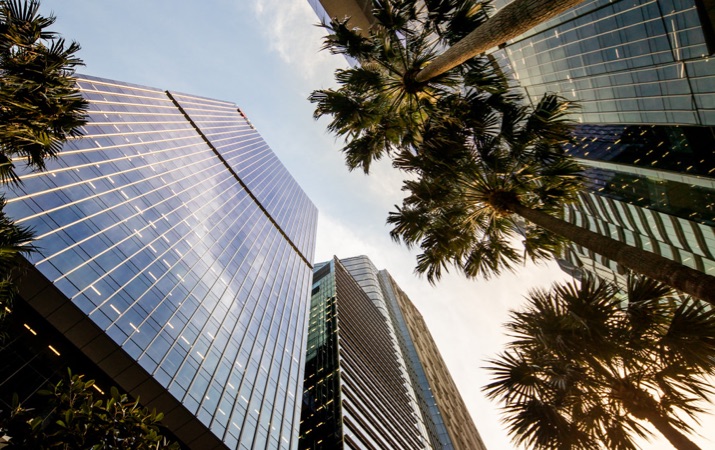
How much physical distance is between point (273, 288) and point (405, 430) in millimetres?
25983

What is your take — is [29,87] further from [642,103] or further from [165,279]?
[642,103]

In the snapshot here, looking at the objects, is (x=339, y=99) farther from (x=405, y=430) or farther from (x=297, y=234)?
(x=297, y=234)

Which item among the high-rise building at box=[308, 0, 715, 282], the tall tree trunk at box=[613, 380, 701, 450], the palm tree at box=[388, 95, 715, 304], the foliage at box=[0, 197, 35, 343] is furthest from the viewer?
the high-rise building at box=[308, 0, 715, 282]

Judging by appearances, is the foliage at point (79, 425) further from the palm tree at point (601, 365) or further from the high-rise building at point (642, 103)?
the high-rise building at point (642, 103)

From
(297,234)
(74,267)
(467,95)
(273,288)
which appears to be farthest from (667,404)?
(297,234)

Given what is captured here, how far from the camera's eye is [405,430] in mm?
47062

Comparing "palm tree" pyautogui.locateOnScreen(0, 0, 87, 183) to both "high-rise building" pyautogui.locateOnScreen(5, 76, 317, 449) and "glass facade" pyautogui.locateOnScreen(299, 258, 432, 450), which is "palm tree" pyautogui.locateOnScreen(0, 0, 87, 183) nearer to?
"high-rise building" pyautogui.locateOnScreen(5, 76, 317, 449)

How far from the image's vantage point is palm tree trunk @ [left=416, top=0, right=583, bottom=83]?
4898 millimetres

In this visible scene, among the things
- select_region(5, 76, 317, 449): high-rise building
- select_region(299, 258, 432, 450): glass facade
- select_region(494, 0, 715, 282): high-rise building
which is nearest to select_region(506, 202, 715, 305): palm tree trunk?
select_region(494, 0, 715, 282): high-rise building

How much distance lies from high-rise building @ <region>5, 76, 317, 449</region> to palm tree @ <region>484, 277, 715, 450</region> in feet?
54.2

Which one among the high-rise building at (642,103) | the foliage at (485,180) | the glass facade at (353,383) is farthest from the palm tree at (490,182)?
the glass facade at (353,383)

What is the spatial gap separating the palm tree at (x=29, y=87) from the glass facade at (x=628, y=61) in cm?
2295

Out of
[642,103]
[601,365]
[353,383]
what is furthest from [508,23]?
[353,383]

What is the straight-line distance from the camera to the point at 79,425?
4.52 metres
